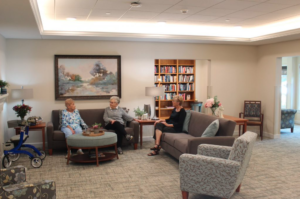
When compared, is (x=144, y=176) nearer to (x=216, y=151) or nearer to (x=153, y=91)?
(x=216, y=151)

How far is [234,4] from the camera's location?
16.3 ft

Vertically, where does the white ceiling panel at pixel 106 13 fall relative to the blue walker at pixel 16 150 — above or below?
above

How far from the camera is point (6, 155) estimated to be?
5102mm

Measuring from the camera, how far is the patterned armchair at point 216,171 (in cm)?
342

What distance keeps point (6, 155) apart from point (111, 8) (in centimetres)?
308

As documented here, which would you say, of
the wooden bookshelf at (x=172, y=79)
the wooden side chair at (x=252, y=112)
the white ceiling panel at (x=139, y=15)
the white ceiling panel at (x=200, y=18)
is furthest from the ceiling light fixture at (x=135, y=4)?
the wooden bookshelf at (x=172, y=79)

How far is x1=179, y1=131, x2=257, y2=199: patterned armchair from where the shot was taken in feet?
11.2

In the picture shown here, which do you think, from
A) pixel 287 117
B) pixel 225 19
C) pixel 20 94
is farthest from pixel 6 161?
pixel 287 117

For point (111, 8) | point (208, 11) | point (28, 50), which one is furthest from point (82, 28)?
point (208, 11)

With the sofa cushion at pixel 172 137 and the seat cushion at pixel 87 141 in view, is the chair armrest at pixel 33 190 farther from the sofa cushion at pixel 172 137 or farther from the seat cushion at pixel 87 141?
the sofa cushion at pixel 172 137

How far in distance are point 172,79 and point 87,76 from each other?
3.49m

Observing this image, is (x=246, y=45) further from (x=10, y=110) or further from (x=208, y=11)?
(x=10, y=110)

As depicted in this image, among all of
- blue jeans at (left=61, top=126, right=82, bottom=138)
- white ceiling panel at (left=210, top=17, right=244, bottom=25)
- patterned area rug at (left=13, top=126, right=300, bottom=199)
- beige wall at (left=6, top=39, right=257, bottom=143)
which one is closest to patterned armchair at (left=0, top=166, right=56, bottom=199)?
patterned area rug at (left=13, top=126, right=300, bottom=199)

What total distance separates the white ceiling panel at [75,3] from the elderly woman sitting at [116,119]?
2302 millimetres
